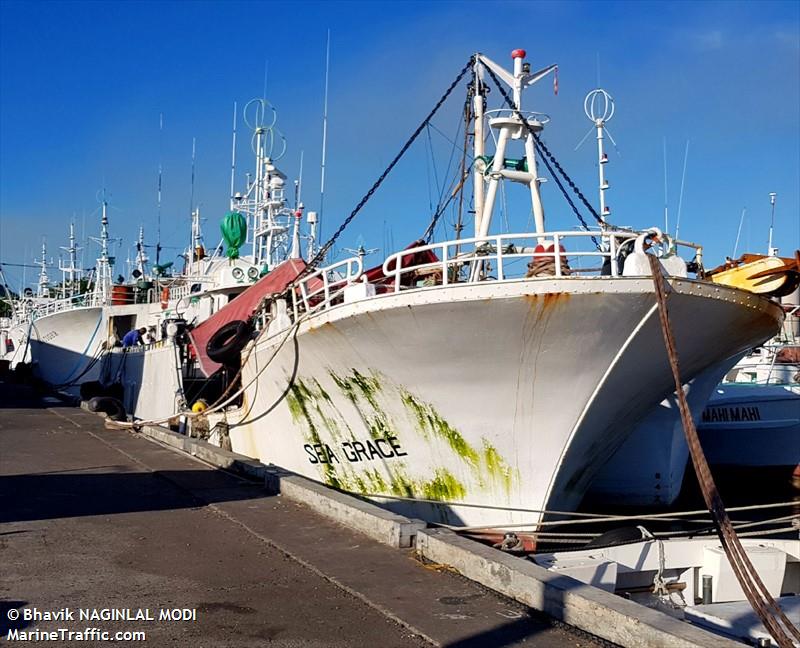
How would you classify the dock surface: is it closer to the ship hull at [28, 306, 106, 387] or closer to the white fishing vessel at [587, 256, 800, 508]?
the white fishing vessel at [587, 256, 800, 508]

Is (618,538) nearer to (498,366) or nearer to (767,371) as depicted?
(498,366)

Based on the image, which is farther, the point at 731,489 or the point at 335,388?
the point at 731,489

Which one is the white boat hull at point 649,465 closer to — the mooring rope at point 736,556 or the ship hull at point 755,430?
the ship hull at point 755,430

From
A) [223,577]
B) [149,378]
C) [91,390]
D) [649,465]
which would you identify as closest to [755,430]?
Answer: [649,465]

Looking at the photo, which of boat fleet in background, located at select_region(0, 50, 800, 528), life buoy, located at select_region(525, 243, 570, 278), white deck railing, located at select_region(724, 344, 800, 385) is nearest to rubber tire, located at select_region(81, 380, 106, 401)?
boat fleet in background, located at select_region(0, 50, 800, 528)

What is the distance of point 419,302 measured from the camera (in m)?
9.73

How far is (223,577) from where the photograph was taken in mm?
6293

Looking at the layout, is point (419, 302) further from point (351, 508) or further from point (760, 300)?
point (760, 300)

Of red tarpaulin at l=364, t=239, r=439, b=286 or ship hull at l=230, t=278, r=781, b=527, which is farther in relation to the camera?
red tarpaulin at l=364, t=239, r=439, b=286

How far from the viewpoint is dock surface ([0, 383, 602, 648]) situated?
5105 mm

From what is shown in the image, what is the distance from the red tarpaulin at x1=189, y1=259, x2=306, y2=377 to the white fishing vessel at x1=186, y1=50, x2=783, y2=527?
367 cm

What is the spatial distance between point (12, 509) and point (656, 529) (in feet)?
29.6

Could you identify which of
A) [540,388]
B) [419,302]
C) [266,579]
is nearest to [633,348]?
[540,388]

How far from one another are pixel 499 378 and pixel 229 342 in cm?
623
